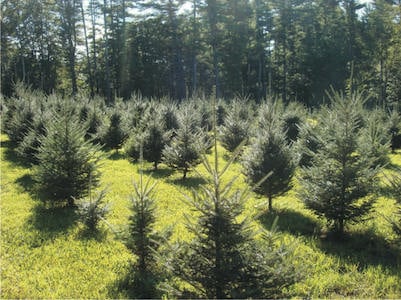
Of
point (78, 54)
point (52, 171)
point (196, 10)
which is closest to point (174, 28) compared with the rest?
point (196, 10)

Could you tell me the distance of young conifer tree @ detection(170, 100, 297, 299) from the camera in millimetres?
3771

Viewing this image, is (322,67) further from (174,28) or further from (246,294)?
(246,294)

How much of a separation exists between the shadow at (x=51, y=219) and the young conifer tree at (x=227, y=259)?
177 inches

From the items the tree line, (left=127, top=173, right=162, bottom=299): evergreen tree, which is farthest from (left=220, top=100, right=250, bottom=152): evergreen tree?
the tree line

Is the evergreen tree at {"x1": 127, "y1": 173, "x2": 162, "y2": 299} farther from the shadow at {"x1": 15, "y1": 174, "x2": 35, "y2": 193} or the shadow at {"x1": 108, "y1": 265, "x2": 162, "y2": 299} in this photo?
the shadow at {"x1": 15, "y1": 174, "x2": 35, "y2": 193}

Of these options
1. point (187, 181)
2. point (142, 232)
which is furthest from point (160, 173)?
point (142, 232)

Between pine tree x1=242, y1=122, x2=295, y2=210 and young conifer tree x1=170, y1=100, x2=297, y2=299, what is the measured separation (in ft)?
15.8

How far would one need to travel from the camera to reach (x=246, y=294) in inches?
144

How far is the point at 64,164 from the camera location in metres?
8.52

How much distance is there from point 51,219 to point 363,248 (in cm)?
718

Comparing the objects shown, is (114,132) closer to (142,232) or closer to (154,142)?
(154,142)

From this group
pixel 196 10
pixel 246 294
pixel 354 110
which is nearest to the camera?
pixel 246 294

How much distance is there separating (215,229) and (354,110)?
15.4 ft

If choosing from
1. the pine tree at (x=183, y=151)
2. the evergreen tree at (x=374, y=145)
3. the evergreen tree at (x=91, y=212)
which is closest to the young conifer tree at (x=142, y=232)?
the evergreen tree at (x=91, y=212)
